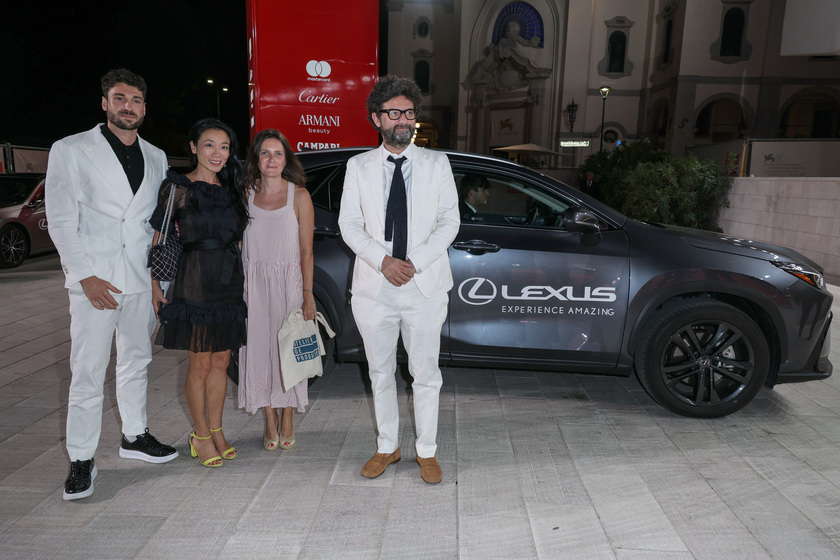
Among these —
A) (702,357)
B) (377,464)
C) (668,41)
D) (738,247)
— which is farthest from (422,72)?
(377,464)

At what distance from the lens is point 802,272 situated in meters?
3.83

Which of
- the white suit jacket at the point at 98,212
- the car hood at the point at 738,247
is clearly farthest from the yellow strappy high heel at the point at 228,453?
the car hood at the point at 738,247

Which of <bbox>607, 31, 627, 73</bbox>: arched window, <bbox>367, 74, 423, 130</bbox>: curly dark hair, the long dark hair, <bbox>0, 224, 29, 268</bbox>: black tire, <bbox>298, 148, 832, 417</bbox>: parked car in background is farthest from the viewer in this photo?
<bbox>607, 31, 627, 73</bbox>: arched window

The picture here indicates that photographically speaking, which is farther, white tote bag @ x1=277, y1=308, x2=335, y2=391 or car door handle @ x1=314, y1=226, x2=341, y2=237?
car door handle @ x1=314, y1=226, x2=341, y2=237

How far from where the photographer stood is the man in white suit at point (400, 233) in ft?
9.21

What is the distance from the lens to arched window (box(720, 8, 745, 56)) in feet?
100.0

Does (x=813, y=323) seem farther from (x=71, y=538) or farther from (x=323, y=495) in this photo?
(x=71, y=538)

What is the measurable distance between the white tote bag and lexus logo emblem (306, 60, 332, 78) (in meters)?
3.06

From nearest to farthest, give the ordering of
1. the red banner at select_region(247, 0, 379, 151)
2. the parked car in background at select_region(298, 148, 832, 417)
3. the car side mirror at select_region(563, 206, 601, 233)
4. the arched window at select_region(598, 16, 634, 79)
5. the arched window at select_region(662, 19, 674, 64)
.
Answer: the car side mirror at select_region(563, 206, 601, 233)
the parked car in background at select_region(298, 148, 832, 417)
the red banner at select_region(247, 0, 379, 151)
the arched window at select_region(662, 19, 674, 64)
the arched window at select_region(598, 16, 634, 79)

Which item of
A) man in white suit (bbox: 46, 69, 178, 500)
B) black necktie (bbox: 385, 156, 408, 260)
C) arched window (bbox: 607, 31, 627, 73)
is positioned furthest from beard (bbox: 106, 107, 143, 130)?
arched window (bbox: 607, 31, 627, 73)

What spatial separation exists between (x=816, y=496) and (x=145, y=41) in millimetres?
29427

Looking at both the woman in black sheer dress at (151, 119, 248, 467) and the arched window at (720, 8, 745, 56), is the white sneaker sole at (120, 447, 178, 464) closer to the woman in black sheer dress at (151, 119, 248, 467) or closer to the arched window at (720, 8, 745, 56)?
the woman in black sheer dress at (151, 119, 248, 467)

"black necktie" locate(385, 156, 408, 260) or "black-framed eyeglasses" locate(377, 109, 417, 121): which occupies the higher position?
"black-framed eyeglasses" locate(377, 109, 417, 121)

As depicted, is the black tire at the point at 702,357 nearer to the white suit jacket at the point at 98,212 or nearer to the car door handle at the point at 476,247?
the car door handle at the point at 476,247
